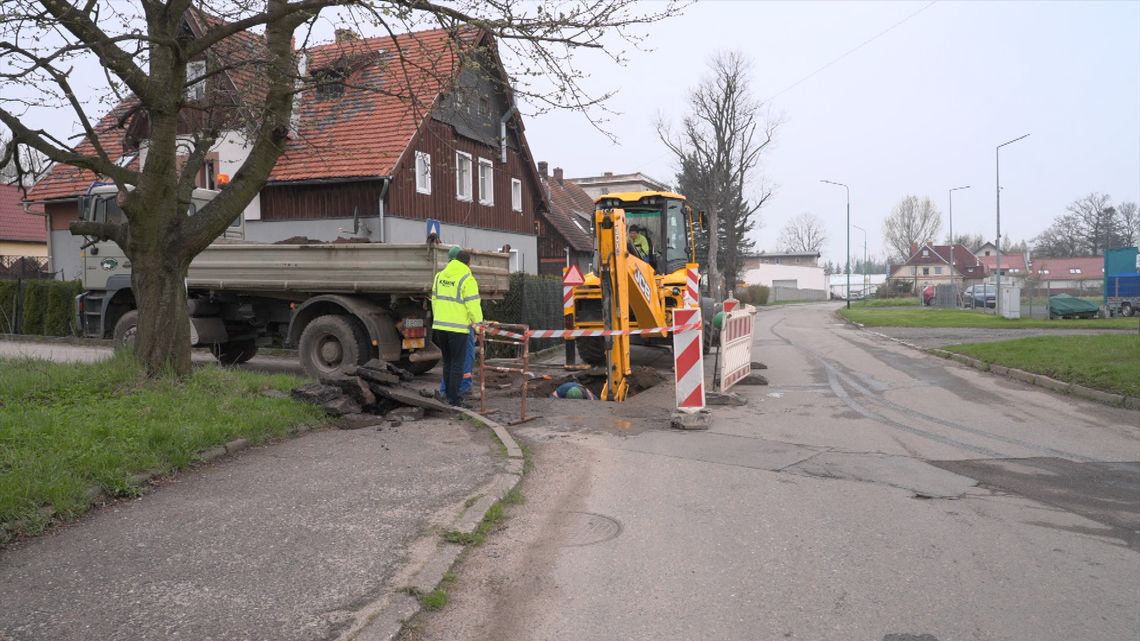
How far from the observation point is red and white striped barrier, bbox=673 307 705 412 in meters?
9.77

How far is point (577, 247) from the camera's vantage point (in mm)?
38844

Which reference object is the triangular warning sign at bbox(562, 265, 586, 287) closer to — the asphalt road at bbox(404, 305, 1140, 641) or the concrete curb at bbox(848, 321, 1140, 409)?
the asphalt road at bbox(404, 305, 1140, 641)

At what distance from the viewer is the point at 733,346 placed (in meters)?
12.8

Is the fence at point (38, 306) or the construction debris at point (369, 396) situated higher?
the fence at point (38, 306)

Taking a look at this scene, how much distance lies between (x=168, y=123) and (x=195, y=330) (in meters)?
5.46

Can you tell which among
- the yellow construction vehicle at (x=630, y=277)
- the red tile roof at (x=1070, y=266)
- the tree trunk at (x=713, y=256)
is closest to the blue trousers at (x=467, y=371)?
the yellow construction vehicle at (x=630, y=277)

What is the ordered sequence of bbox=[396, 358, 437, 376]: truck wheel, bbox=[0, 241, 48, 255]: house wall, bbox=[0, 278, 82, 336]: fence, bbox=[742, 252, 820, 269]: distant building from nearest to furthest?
bbox=[396, 358, 437, 376]: truck wheel → bbox=[0, 278, 82, 336]: fence → bbox=[0, 241, 48, 255]: house wall → bbox=[742, 252, 820, 269]: distant building

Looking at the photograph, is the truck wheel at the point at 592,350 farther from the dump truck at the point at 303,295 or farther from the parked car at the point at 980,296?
the parked car at the point at 980,296

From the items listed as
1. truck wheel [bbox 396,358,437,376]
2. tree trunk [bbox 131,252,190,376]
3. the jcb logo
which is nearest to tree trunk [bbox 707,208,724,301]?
the jcb logo

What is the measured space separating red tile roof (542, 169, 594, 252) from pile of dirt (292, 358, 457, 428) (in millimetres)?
24870

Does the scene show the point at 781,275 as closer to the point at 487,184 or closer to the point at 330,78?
the point at 487,184

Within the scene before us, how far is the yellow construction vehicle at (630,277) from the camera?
11211 millimetres

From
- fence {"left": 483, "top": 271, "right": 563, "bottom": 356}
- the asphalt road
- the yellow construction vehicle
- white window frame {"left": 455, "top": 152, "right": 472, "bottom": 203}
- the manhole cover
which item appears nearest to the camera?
the asphalt road

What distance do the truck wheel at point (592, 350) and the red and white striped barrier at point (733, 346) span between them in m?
2.06
